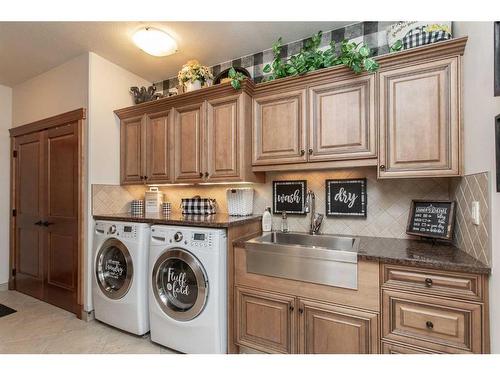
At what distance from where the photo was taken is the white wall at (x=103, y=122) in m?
2.48

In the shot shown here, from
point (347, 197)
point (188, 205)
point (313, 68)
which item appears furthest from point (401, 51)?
point (188, 205)

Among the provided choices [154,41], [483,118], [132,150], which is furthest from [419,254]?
[132,150]

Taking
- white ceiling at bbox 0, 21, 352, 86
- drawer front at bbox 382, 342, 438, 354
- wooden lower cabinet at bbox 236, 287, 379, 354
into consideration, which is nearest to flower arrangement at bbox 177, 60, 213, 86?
white ceiling at bbox 0, 21, 352, 86

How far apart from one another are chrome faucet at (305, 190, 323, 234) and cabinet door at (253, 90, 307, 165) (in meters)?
0.37

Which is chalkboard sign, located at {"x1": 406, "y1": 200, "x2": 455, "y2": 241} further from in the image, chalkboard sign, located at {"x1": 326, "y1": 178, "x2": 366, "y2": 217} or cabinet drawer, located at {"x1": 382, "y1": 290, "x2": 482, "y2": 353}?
cabinet drawer, located at {"x1": 382, "y1": 290, "x2": 482, "y2": 353}

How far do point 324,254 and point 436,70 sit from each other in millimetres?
1332

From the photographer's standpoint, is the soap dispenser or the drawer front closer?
the drawer front

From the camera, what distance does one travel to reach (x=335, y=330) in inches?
60.8

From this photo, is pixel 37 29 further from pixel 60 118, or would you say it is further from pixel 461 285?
pixel 461 285

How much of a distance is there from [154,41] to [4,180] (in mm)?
2800

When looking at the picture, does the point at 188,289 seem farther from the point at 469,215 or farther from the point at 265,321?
the point at 469,215

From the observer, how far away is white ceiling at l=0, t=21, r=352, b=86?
2.12m

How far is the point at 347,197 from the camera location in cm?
211

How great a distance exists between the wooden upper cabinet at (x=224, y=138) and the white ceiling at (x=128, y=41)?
610mm
